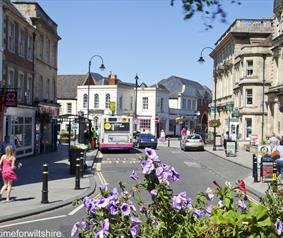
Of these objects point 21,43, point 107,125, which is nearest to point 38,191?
point 21,43

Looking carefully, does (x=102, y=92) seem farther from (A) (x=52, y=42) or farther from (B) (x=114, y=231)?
(B) (x=114, y=231)

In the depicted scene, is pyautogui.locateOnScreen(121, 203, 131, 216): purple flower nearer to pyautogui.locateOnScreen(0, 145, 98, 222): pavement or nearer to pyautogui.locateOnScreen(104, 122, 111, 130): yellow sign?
pyautogui.locateOnScreen(0, 145, 98, 222): pavement

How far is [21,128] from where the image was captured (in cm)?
2920

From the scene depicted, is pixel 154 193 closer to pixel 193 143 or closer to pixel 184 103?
pixel 193 143

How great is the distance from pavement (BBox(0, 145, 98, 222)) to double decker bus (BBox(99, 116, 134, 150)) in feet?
42.1

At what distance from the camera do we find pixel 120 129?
3791 centimetres

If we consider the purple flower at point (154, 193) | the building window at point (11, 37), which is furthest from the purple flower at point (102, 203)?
the building window at point (11, 37)

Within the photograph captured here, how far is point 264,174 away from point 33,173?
9.40m

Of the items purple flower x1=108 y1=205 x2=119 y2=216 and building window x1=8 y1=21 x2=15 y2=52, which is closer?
purple flower x1=108 y1=205 x2=119 y2=216

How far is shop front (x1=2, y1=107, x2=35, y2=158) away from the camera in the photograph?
2656cm

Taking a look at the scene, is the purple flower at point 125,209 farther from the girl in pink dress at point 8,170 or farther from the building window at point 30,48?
the building window at point 30,48

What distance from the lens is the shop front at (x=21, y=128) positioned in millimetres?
26562

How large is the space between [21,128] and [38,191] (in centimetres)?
1416

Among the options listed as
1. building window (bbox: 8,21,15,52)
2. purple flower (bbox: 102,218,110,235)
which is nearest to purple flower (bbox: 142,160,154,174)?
purple flower (bbox: 102,218,110,235)
